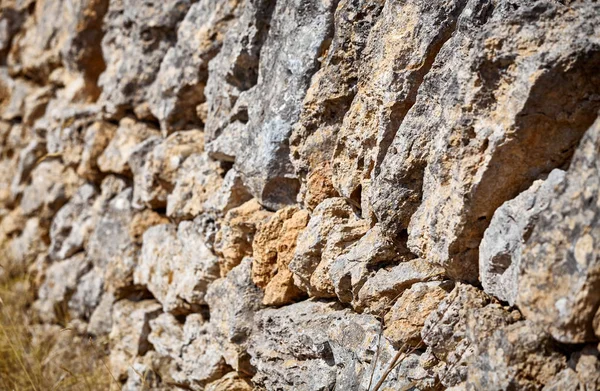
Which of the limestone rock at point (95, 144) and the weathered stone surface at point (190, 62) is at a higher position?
the weathered stone surface at point (190, 62)

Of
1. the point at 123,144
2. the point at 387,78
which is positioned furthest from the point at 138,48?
the point at 387,78

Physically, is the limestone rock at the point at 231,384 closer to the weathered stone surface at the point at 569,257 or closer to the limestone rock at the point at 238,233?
the limestone rock at the point at 238,233

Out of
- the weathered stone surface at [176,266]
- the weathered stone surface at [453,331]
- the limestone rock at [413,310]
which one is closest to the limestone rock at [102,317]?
the weathered stone surface at [176,266]

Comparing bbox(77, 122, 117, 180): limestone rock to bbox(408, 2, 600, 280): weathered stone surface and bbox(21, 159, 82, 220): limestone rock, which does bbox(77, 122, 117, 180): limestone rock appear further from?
bbox(408, 2, 600, 280): weathered stone surface

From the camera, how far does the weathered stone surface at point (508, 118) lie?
4.43 feet

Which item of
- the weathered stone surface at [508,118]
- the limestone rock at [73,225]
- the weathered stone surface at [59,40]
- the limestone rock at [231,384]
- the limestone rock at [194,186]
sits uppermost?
the weathered stone surface at [59,40]

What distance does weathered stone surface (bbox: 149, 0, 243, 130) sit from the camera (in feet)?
9.23

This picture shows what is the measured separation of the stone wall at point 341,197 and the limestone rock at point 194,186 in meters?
0.01

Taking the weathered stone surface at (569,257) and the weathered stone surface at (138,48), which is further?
the weathered stone surface at (138,48)

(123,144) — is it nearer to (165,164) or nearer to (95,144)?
(95,144)

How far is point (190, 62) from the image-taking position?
2.94m

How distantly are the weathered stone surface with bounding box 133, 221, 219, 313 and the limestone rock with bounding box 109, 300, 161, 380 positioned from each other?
0.36ft

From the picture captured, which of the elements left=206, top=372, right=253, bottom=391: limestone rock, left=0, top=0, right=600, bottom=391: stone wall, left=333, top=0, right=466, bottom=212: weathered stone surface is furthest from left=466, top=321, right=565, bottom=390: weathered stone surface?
left=206, top=372, right=253, bottom=391: limestone rock

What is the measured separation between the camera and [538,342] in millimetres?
1323
